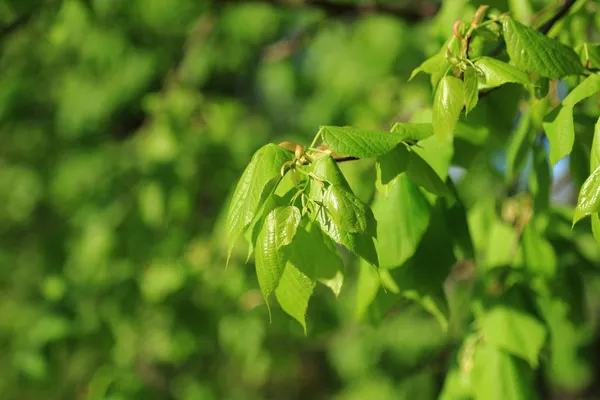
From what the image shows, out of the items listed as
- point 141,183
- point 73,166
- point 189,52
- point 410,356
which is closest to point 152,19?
point 73,166

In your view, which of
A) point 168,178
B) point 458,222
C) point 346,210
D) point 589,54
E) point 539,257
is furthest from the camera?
point 168,178

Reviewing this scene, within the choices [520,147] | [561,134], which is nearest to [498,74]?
[561,134]

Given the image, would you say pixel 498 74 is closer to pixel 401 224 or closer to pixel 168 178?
pixel 401 224

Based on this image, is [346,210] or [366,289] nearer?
[346,210]

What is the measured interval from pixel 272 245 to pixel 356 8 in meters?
1.91

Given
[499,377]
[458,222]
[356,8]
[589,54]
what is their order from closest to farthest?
[589,54]
[458,222]
[499,377]
[356,8]

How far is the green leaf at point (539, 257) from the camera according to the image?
1.53m

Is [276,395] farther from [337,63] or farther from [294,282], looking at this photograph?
[294,282]

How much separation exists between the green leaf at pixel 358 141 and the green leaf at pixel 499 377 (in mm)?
699

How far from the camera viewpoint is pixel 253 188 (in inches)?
33.6

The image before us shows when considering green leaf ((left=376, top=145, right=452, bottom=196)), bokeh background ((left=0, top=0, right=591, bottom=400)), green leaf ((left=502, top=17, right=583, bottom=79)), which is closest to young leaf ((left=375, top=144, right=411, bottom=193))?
green leaf ((left=376, top=145, right=452, bottom=196))

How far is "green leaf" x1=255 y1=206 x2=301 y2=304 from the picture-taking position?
2.67ft

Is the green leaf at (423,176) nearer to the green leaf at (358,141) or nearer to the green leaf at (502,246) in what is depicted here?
the green leaf at (358,141)

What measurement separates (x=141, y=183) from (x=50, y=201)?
2716mm
